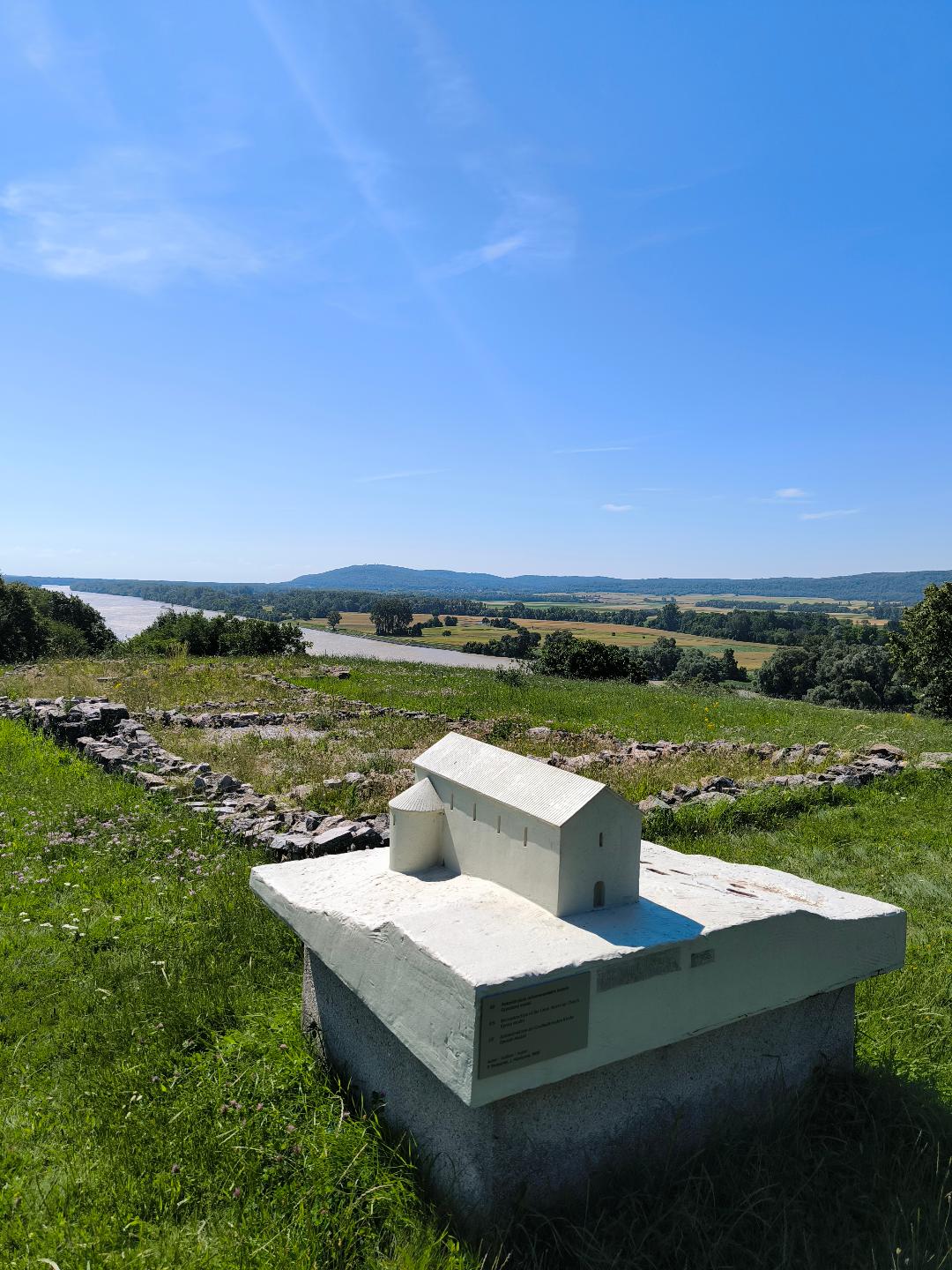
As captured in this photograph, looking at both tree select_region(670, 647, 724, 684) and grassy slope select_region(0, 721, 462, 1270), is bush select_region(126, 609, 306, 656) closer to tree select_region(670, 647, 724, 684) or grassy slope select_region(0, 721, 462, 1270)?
grassy slope select_region(0, 721, 462, 1270)

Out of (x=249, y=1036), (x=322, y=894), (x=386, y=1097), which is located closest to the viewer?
(x=386, y=1097)

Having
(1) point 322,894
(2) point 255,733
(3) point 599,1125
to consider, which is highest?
(1) point 322,894

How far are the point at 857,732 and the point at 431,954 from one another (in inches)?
615

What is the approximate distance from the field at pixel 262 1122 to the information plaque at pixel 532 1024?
0.63m

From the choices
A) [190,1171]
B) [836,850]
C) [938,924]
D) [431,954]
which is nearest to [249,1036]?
[190,1171]

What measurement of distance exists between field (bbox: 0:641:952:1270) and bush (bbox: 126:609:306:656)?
24.6 metres

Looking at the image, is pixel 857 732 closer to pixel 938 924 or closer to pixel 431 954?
pixel 938 924

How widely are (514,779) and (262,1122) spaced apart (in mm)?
1841

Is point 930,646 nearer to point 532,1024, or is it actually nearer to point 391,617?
point 532,1024

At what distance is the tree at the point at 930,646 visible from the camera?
24250 mm

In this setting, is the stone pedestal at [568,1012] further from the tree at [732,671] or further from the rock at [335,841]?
the tree at [732,671]

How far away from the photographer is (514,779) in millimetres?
2953

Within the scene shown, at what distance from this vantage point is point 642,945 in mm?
2502

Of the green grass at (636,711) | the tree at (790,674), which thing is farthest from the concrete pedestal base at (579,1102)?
the tree at (790,674)
